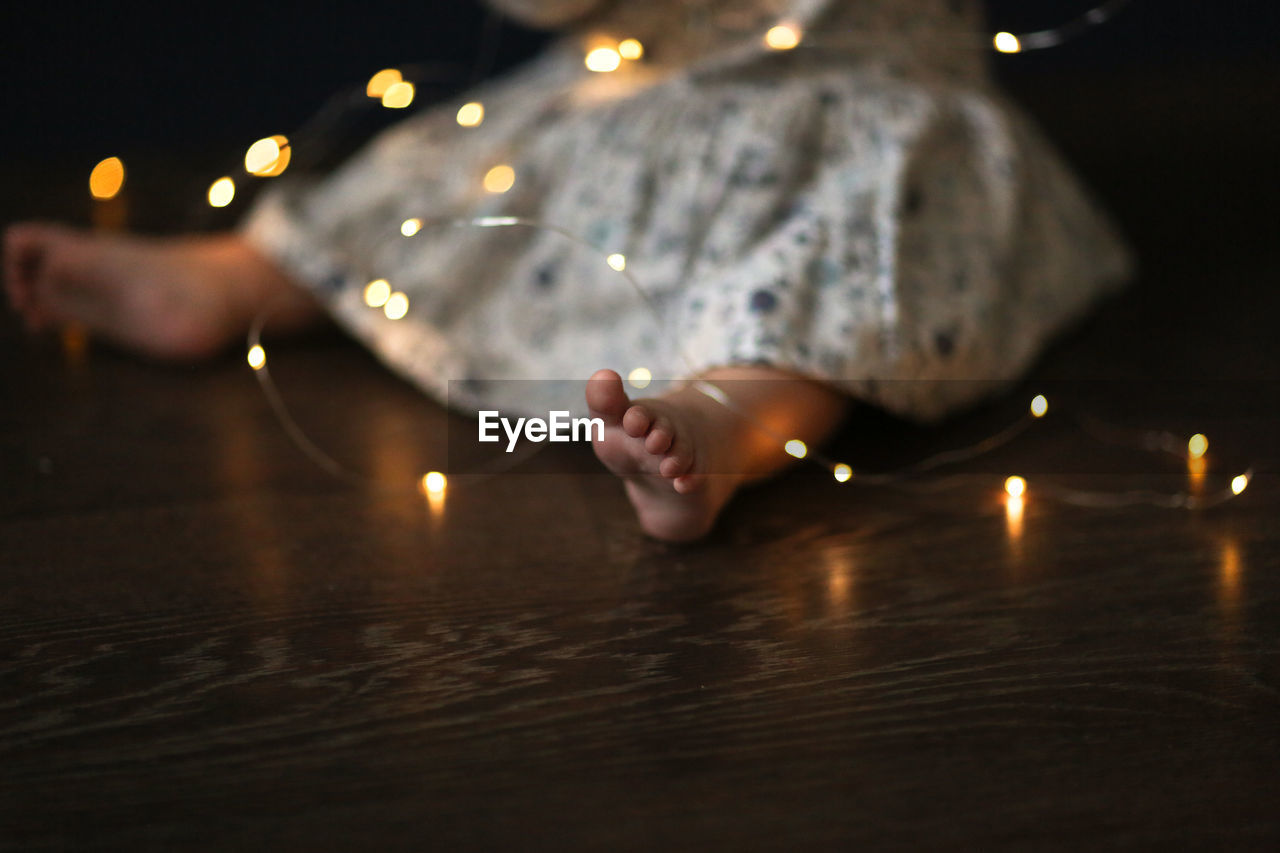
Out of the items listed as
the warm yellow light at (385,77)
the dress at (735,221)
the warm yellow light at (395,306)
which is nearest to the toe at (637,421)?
the dress at (735,221)

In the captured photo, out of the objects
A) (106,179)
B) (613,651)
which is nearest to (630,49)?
(613,651)

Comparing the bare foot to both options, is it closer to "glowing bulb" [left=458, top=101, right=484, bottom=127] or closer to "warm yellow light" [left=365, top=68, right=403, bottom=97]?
"glowing bulb" [left=458, top=101, right=484, bottom=127]

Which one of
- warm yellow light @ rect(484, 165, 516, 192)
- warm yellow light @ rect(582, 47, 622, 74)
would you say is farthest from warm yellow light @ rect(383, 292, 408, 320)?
warm yellow light @ rect(582, 47, 622, 74)

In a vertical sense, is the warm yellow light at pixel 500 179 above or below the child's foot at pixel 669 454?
above

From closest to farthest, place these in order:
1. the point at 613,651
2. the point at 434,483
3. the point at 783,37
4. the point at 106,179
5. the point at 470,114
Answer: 1. the point at 613,651
2. the point at 434,483
3. the point at 783,37
4. the point at 470,114
5. the point at 106,179

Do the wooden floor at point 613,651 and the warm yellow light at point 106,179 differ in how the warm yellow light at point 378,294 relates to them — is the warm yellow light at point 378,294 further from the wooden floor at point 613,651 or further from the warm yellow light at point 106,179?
the warm yellow light at point 106,179

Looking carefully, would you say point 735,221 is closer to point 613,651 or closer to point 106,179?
point 613,651
